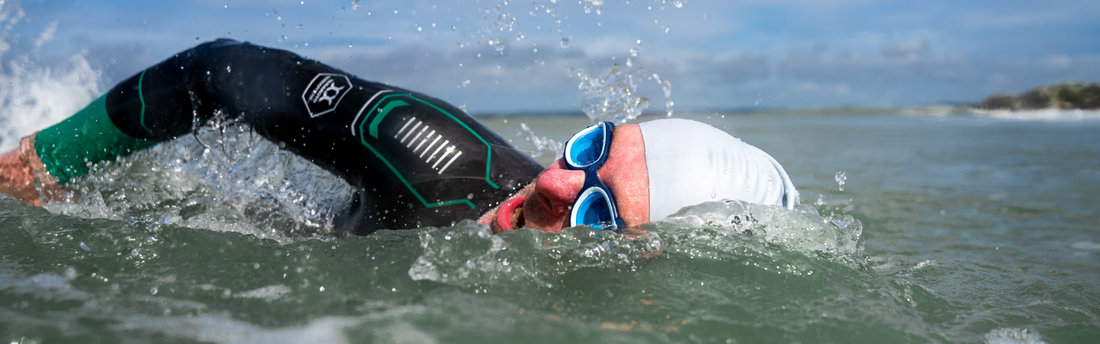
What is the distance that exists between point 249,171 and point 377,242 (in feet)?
3.79

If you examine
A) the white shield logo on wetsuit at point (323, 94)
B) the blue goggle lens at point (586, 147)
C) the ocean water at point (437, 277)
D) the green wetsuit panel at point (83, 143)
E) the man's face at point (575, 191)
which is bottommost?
the ocean water at point (437, 277)

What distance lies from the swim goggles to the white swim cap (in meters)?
0.13

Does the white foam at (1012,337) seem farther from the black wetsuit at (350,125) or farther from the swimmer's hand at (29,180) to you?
the swimmer's hand at (29,180)

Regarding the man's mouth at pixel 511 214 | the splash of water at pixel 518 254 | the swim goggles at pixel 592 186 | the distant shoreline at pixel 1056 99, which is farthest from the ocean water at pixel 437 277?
the distant shoreline at pixel 1056 99

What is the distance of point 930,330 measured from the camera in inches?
66.2

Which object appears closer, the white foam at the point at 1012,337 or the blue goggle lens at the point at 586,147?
the white foam at the point at 1012,337

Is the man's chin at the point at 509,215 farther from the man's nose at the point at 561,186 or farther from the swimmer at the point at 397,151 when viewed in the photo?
the man's nose at the point at 561,186

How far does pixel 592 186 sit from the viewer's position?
79.1 inches

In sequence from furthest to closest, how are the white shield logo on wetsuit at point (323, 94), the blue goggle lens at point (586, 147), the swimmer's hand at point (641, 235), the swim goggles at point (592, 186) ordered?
the white shield logo on wetsuit at point (323, 94) < the blue goggle lens at point (586, 147) < the swim goggles at point (592, 186) < the swimmer's hand at point (641, 235)

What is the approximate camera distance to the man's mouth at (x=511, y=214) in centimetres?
217

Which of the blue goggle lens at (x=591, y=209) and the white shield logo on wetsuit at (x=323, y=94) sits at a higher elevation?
the white shield logo on wetsuit at (x=323, y=94)

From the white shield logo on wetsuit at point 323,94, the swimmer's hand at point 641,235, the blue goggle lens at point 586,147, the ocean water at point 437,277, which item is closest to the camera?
the ocean water at point 437,277

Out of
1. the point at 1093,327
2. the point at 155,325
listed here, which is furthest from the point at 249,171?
the point at 1093,327

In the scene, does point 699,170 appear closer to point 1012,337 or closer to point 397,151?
point 1012,337
